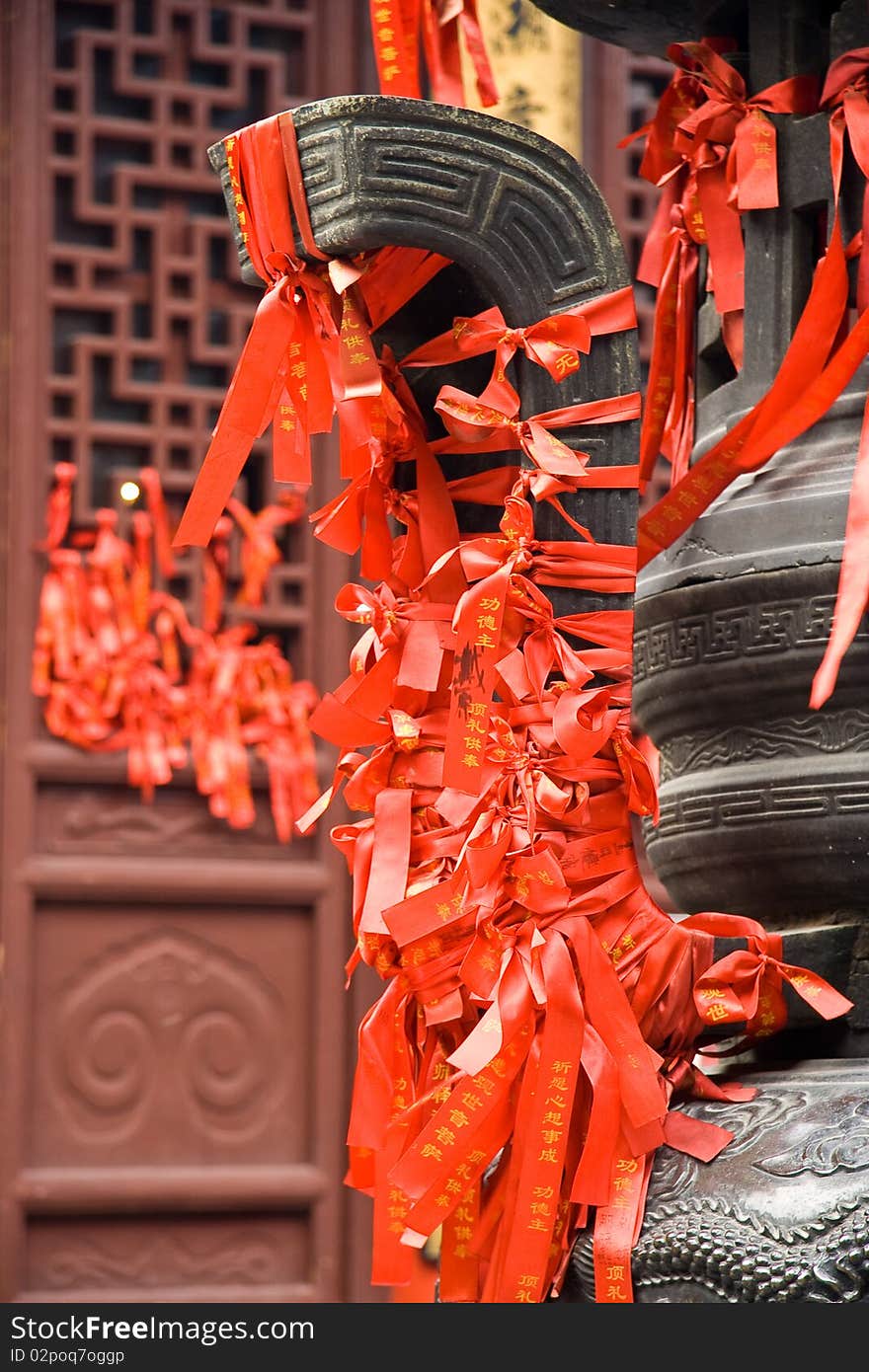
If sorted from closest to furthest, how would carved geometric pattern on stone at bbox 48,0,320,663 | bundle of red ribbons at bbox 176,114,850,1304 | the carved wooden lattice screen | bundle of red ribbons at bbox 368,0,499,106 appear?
bundle of red ribbons at bbox 176,114,850,1304
bundle of red ribbons at bbox 368,0,499,106
the carved wooden lattice screen
carved geometric pattern on stone at bbox 48,0,320,663

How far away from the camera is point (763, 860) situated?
0.70 m

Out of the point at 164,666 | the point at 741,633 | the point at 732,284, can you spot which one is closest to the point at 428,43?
the point at 732,284

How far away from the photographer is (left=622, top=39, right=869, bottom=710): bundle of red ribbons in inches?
27.3

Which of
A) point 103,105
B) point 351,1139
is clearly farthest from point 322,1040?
point 351,1139

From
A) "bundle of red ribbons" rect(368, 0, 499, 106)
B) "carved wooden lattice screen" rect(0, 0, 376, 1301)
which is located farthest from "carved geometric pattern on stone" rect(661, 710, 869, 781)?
"carved wooden lattice screen" rect(0, 0, 376, 1301)

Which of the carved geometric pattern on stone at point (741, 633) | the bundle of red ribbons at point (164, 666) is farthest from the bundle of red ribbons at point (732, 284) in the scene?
the bundle of red ribbons at point (164, 666)

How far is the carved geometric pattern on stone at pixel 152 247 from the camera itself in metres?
2.33

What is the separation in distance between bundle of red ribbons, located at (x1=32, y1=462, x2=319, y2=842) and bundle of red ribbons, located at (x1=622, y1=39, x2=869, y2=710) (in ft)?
4.98

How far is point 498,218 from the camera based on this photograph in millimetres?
669

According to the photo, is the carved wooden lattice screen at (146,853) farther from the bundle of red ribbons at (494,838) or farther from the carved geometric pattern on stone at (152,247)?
the bundle of red ribbons at (494,838)

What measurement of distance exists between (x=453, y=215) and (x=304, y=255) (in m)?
0.06

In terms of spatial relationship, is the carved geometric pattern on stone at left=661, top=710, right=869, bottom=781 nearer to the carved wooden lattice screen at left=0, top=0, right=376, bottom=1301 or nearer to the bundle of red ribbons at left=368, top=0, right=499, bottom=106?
the bundle of red ribbons at left=368, top=0, right=499, bottom=106

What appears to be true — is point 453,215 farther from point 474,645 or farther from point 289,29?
point 289,29

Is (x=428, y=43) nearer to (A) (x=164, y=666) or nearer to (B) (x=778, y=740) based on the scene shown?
(B) (x=778, y=740)
